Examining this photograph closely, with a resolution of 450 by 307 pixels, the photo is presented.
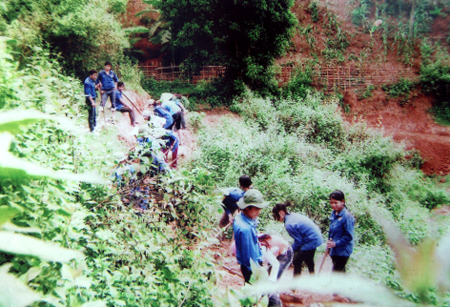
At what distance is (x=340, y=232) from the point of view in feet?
12.9

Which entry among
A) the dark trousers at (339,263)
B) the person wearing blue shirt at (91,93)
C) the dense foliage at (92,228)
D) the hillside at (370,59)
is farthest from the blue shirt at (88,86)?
the hillside at (370,59)

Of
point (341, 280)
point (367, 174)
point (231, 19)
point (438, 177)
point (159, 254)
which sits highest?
point (231, 19)

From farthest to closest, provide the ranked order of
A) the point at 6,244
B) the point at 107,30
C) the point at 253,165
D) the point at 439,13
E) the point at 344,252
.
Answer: the point at 439,13, the point at 107,30, the point at 253,165, the point at 344,252, the point at 6,244

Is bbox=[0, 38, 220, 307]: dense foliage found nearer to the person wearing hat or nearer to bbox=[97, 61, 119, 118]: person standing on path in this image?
the person wearing hat

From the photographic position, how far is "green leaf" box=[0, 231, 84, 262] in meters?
0.27

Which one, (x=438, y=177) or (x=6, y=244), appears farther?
(x=438, y=177)

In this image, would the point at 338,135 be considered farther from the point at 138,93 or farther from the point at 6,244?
the point at 6,244

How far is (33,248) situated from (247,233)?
114 inches

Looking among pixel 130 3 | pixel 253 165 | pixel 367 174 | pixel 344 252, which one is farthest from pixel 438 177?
pixel 130 3

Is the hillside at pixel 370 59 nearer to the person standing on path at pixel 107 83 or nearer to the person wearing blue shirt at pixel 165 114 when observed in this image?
the person standing on path at pixel 107 83

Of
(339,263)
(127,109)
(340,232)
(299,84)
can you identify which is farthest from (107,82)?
(299,84)

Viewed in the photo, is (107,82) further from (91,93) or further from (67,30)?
(67,30)

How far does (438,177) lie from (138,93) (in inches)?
490

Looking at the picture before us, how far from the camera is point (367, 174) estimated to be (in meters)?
7.61
